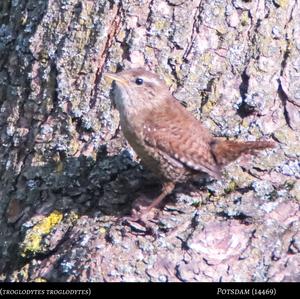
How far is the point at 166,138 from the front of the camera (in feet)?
15.2

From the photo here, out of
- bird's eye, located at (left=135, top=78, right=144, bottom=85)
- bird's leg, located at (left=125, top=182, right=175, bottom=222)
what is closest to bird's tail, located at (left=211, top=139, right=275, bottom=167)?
bird's leg, located at (left=125, top=182, right=175, bottom=222)

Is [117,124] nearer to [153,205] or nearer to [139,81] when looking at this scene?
[139,81]

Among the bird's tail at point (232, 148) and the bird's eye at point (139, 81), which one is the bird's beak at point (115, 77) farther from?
the bird's tail at point (232, 148)

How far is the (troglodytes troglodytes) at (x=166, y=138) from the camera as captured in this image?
14.9 feet

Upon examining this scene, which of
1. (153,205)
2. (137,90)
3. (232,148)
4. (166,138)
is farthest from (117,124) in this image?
(232,148)

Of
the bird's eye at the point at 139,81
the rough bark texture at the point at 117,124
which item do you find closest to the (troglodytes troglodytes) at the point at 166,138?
the bird's eye at the point at 139,81

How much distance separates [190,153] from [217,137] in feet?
0.85

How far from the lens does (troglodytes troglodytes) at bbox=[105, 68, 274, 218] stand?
14.9 ft

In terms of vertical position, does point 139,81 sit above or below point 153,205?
above

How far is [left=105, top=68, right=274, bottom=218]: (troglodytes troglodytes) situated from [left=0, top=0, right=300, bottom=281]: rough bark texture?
12 cm

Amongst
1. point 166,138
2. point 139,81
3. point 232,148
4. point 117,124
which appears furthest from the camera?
point 117,124

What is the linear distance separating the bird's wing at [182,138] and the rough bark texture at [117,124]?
0.15 meters

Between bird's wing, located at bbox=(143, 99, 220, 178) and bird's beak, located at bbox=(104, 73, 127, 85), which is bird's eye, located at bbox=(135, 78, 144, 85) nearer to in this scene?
bird's beak, located at bbox=(104, 73, 127, 85)

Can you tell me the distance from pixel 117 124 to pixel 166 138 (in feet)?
1.24
